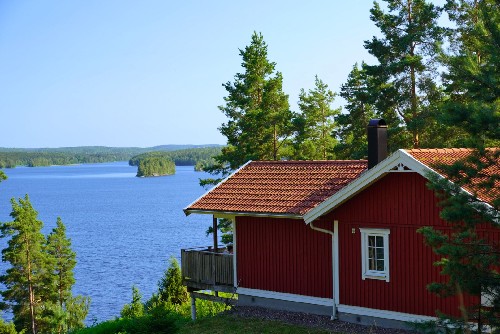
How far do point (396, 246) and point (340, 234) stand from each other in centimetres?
171

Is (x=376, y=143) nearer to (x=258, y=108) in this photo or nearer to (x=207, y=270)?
(x=207, y=270)

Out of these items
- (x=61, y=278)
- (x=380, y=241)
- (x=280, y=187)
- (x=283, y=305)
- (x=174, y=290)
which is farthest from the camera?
(x=61, y=278)

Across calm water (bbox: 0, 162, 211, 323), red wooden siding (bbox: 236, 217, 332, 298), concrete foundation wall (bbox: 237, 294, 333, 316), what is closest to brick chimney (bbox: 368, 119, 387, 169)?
red wooden siding (bbox: 236, 217, 332, 298)

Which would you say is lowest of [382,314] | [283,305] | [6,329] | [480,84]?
[6,329]

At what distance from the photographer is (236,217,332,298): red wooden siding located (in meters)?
18.6

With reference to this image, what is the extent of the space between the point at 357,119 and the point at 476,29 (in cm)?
2766

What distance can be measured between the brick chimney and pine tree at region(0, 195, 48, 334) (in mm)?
31560

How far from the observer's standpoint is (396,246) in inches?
658

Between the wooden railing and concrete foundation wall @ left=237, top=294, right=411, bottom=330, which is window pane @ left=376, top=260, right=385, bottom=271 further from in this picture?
the wooden railing

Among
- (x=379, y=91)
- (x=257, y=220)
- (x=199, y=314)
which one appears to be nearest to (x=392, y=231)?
(x=257, y=220)

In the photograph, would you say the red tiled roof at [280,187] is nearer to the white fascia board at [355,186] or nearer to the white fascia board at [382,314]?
the white fascia board at [355,186]

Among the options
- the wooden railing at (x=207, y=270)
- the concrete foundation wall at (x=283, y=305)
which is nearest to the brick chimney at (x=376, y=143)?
the concrete foundation wall at (x=283, y=305)

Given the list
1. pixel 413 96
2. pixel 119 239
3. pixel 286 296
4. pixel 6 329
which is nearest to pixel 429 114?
pixel 413 96

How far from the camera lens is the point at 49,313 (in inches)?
1766
